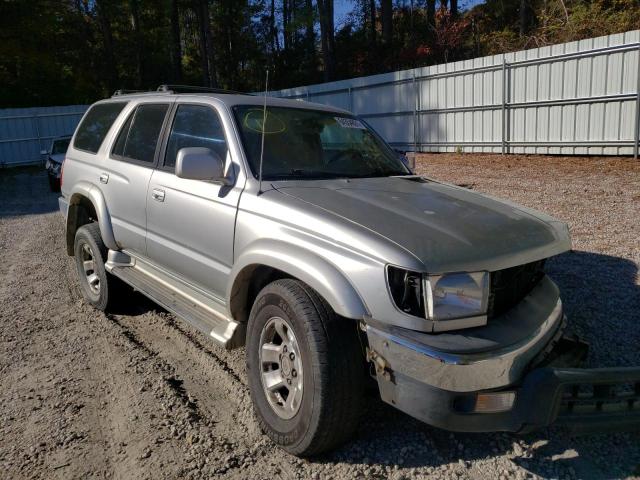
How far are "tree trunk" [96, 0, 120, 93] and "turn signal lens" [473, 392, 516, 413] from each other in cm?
3513

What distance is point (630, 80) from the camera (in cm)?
1135

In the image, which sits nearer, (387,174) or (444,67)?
(387,174)

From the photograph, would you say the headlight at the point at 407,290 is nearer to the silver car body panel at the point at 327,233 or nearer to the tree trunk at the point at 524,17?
the silver car body panel at the point at 327,233

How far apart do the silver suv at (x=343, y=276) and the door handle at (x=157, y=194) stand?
0.05 ft

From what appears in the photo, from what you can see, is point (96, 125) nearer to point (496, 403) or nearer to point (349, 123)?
point (349, 123)

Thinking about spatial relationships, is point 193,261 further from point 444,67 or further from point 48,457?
point 444,67

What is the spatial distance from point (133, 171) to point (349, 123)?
182 cm

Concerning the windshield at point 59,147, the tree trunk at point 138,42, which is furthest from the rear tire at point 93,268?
the tree trunk at point 138,42

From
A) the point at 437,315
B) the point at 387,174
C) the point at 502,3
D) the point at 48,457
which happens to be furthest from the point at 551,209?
the point at 502,3

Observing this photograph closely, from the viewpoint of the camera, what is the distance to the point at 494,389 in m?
2.39

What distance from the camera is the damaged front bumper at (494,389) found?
91.6 inches

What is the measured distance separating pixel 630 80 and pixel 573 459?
35.9ft

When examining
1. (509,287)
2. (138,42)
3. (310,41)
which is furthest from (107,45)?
(509,287)

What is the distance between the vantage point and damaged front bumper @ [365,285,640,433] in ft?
7.63
